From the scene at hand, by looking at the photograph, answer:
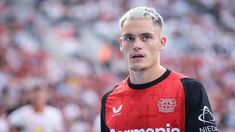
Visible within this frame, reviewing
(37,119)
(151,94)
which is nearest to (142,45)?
(151,94)

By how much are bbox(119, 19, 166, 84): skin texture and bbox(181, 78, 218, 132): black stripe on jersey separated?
0.29 metres

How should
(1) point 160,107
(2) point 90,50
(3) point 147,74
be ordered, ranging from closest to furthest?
(1) point 160,107 < (3) point 147,74 < (2) point 90,50

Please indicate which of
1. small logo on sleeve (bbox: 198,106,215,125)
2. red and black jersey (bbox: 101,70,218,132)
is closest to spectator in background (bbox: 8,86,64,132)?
red and black jersey (bbox: 101,70,218,132)

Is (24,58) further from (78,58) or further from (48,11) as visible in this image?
(48,11)

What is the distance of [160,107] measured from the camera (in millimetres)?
4047

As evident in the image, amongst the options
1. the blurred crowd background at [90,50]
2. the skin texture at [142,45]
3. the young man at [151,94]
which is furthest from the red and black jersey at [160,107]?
the blurred crowd background at [90,50]

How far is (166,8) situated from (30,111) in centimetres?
1203

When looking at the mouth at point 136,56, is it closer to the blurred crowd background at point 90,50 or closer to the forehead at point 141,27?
the forehead at point 141,27

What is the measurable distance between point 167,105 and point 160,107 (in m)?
0.06

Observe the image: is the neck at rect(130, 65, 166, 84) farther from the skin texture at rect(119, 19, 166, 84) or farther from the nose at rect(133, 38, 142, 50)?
the nose at rect(133, 38, 142, 50)

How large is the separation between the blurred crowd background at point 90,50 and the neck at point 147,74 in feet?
20.7

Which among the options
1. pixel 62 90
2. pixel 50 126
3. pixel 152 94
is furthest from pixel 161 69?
pixel 62 90

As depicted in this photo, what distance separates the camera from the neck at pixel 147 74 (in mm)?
4156

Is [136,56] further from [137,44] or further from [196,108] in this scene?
[196,108]
